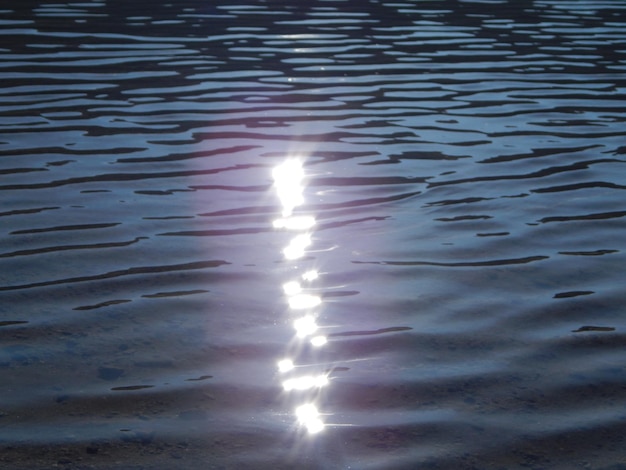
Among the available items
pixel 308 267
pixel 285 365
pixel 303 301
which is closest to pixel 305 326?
pixel 303 301

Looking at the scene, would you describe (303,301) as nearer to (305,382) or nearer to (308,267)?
(308,267)

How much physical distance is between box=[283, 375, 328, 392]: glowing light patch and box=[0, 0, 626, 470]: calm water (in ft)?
0.05

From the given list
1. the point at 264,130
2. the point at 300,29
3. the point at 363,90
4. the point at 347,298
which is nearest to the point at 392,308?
the point at 347,298

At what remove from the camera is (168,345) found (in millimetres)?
4051

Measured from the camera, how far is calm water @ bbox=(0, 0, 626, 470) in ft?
11.2

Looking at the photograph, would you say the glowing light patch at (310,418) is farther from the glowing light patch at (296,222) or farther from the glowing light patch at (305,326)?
the glowing light patch at (296,222)

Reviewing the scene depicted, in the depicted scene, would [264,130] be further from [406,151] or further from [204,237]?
[204,237]

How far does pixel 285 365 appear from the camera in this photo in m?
3.88

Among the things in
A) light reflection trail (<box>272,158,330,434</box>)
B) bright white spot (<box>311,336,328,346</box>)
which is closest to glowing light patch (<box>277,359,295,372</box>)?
light reflection trail (<box>272,158,330,434</box>)

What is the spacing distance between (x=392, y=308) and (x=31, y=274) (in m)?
1.86

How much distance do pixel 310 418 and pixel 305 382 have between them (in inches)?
11.2

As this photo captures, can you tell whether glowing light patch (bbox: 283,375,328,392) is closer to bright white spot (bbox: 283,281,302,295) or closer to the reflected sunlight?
bright white spot (bbox: 283,281,302,295)

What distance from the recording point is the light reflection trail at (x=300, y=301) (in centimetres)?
359

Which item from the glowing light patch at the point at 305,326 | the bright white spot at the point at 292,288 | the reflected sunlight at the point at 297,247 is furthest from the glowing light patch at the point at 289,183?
the glowing light patch at the point at 305,326
